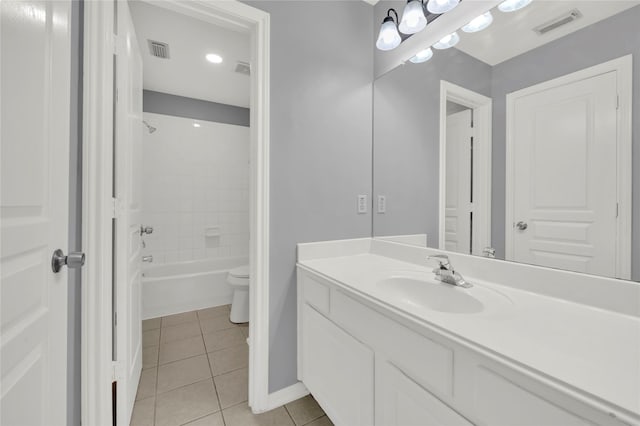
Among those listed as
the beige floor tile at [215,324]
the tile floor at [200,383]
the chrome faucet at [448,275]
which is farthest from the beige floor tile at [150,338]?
the chrome faucet at [448,275]

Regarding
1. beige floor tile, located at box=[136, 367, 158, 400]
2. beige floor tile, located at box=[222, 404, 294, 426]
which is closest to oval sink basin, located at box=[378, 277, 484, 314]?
beige floor tile, located at box=[222, 404, 294, 426]

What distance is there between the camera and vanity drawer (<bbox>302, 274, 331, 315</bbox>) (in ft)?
A: 4.06

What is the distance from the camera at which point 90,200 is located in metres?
1.01

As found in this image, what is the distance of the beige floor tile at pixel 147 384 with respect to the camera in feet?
5.06

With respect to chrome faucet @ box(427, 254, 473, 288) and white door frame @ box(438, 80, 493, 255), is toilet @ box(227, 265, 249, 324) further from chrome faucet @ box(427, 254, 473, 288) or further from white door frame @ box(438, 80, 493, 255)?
white door frame @ box(438, 80, 493, 255)

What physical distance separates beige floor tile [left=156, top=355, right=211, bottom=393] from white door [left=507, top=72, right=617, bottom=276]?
6.20ft

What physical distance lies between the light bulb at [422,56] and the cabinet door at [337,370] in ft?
4.75

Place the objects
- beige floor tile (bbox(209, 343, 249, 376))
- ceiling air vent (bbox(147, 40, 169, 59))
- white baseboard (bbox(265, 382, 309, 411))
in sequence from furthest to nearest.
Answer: ceiling air vent (bbox(147, 40, 169, 59)) → beige floor tile (bbox(209, 343, 249, 376)) → white baseboard (bbox(265, 382, 309, 411))

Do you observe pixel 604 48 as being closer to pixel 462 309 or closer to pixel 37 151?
pixel 462 309

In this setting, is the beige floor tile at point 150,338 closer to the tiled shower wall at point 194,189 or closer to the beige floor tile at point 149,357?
the beige floor tile at point 149,357

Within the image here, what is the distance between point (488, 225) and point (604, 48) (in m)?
0.67

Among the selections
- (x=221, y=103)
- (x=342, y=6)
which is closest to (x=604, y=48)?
(x=342, y=6)

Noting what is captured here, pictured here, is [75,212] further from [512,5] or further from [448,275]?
[512,5]

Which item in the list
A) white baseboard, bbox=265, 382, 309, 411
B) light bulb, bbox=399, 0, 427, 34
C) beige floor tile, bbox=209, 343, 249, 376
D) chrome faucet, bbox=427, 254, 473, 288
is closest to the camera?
chrome faucet, bbox=427, 254, 473, 288
